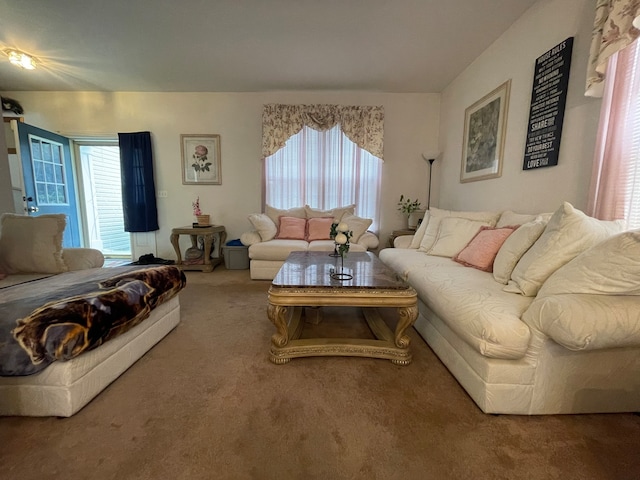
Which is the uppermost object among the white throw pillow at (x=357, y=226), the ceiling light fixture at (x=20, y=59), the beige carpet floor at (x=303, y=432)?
the ceiling light fixture at (x=20, y=59)

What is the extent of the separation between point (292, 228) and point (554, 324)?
3051 mm

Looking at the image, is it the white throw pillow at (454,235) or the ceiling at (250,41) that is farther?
the white throw pillow at (454,235)

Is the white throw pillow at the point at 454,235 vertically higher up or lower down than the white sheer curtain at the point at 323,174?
lower down

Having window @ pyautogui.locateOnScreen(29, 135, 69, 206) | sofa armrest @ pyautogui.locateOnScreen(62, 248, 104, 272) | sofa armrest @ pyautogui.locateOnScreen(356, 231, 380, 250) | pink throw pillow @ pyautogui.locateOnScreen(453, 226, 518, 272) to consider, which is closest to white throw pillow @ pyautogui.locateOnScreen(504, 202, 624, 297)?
pink throw pillow @ pyautogui.locateOnScreen(453, 226, 518, 272)

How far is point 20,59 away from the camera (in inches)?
115

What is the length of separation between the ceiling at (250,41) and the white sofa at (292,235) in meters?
1.82

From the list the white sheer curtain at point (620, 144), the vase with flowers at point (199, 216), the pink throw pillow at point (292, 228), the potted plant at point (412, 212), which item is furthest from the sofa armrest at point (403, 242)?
the vase with flowers at point (199, 216)

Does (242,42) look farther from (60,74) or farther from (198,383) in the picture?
(198,383)

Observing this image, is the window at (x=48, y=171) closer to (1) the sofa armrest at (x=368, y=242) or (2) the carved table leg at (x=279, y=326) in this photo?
(2) the carved table leg at (x=279, y=326)

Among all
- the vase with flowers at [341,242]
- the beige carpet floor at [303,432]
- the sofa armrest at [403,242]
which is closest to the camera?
the beige carpet floor at [303,432]

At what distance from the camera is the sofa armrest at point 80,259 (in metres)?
1.99

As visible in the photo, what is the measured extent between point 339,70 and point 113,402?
3734mm

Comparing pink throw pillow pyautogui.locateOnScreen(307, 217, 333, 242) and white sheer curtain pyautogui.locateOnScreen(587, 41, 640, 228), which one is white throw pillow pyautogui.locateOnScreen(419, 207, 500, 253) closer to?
white sheer curtain pyautogui.locateOnScreen(587, 41, 640, 228)

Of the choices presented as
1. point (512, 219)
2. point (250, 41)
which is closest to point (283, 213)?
point (250, 41)
